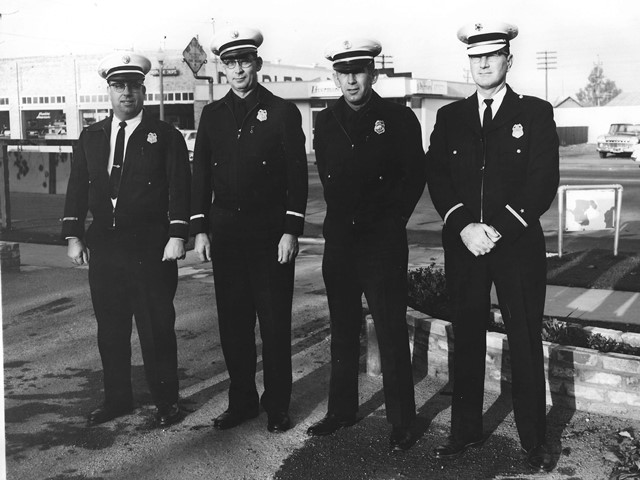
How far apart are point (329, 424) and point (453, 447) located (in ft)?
2.19

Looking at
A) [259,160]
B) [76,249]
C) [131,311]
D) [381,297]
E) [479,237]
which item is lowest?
[131,311]

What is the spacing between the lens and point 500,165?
12.5 feet

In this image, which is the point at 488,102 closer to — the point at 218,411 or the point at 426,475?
the point at 426,475

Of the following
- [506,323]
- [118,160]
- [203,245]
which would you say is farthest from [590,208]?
[118,160]

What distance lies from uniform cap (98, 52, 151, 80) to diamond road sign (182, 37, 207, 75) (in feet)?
0.90

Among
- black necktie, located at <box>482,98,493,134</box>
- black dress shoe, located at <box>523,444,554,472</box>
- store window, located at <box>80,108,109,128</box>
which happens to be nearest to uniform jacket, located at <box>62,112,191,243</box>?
store window, located at <box>80,108,109,128</box>

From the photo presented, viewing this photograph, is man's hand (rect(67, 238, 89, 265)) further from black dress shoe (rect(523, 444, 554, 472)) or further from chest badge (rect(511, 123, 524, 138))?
black dress shoe (rect(523, 444, 554, 472))

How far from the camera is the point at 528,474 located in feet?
12.2

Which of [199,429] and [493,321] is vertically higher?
[493,321]

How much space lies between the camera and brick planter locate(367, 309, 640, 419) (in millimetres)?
4258

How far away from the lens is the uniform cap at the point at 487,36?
12.3 feet

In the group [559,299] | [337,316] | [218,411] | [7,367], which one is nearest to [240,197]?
[337,316]

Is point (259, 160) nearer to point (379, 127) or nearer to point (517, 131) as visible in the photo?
point (379, 127)

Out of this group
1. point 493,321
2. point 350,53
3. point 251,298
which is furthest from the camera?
point 493,321
